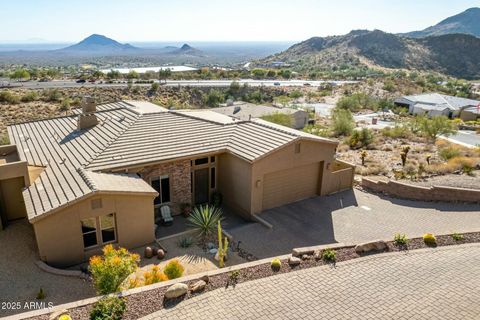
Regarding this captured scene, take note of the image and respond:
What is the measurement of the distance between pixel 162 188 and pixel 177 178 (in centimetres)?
84

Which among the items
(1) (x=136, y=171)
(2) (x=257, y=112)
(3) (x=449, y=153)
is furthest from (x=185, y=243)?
(2) (x=257, y=112)

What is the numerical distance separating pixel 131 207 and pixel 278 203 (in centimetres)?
747

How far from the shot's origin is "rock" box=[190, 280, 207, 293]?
9906 mm

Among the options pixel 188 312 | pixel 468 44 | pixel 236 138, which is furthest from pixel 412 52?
pixel 188 312

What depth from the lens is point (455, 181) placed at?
2006cm

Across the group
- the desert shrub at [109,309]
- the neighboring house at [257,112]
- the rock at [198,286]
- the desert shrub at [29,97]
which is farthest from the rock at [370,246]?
the desert shrub at [29,97]

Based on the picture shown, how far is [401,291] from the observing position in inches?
405

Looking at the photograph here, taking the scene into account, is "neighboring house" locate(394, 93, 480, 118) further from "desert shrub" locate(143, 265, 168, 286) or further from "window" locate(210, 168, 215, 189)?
"desert shrub" locate(143, 265, 168, 286)

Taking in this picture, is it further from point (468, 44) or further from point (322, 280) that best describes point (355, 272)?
point (468, 44)

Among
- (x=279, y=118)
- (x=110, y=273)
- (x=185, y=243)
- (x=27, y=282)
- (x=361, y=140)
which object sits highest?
(x=110, y=273)

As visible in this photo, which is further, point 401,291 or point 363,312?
point 401,291

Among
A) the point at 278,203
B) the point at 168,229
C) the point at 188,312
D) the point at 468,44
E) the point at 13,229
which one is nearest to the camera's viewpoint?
the point at 188,312

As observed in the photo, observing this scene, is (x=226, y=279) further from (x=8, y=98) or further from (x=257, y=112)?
(x=8, y=98)

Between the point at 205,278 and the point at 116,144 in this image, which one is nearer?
the point at 205,278
